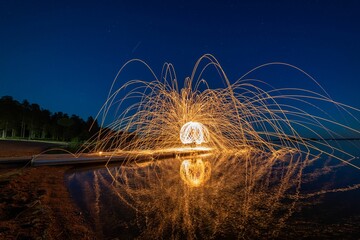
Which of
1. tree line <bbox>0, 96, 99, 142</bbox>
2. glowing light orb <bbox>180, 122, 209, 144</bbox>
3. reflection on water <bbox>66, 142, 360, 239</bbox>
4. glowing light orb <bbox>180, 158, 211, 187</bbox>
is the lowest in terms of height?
reflection on water <bbox>66, 142, 360, 239</bbox>

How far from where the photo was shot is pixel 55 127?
142ft

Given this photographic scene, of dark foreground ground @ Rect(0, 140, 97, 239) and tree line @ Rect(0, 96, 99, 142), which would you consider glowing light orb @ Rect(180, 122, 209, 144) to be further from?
tree line @ Rect(0, 96, 99, 142)

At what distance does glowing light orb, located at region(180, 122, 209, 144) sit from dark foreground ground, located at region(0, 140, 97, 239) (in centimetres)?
867

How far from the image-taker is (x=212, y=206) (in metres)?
5.19

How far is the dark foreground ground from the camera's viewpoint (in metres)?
3.57

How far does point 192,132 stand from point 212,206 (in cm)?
1023

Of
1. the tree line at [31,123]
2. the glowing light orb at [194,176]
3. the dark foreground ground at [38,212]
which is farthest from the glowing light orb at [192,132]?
the tree line at [31,123]

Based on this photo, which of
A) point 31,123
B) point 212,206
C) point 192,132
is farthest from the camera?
point 31,123

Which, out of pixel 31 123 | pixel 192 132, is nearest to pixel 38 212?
pixel 192 132

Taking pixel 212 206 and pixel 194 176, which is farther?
pixel 194 176

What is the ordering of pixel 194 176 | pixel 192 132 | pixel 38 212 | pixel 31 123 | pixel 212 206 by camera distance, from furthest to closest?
1. pixel 31 123
2. pixel 192 132
3. pixel 194 176
4. pixel 212 206
5. pixel 38 212

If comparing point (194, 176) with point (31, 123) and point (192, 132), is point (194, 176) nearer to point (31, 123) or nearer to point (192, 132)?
point (192, 132)

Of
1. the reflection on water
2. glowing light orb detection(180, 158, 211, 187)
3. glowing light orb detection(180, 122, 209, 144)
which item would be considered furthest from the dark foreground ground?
glowing light orb detection(180, 122, 209, 144)

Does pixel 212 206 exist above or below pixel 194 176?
below
